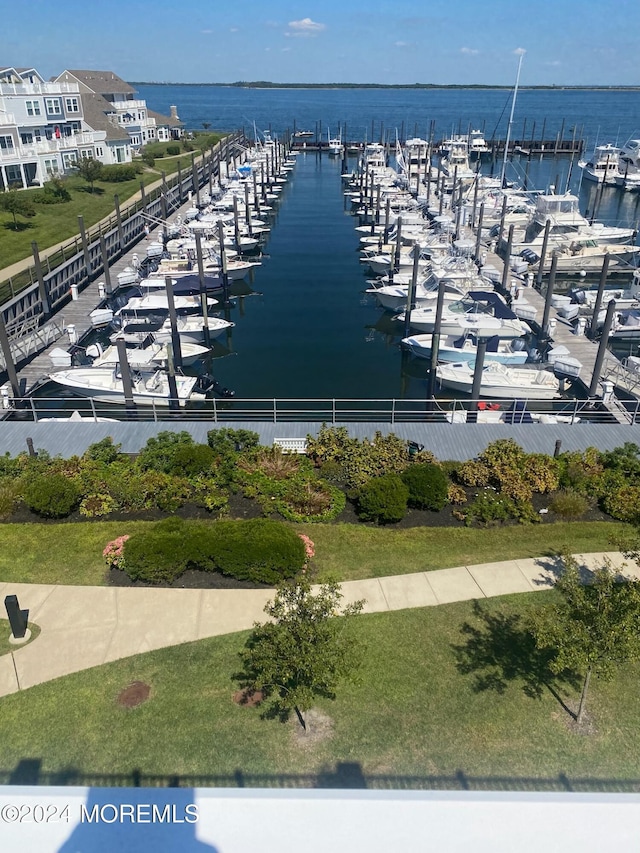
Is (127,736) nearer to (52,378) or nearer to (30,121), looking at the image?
(52,378)

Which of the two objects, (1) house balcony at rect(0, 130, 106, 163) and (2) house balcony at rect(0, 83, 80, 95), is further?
(1) house balcony at rect(0, 130, 106, 163)

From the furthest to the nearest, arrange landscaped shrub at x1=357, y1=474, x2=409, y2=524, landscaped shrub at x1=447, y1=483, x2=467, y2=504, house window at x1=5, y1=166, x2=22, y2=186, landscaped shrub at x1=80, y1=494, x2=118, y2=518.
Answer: house window at x1=5, y1=166, x2=22, y2=186 → landscaped shrub at x1=447, y1=483, x2=467, y2=504 → landscaped shrub at x1=80, y1=494, x2=118, y2=518 → landscaped shrub at x1=357, y1=474, x2=409, y2=524

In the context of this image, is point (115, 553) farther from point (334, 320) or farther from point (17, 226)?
point (17, 226)

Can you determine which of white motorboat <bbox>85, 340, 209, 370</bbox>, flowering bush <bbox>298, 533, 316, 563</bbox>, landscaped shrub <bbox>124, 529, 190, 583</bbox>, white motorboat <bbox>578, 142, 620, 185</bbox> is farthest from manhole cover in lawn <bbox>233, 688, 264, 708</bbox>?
white motorboat <bbox>578, 142, 620, 185</bbox>

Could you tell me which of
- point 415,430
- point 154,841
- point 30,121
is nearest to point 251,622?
point 154,841

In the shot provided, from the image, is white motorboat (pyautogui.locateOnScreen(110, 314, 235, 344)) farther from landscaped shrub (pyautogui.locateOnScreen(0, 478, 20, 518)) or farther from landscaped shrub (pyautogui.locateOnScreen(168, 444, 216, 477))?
landscaped shrub (pyautogui.locateOnScreen(0, 478, 20, 518))

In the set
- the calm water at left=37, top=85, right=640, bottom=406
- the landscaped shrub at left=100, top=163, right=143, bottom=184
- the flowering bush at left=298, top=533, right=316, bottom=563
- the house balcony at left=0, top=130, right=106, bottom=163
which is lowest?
the calm water at left=37, top=85, right=640, bottom=406

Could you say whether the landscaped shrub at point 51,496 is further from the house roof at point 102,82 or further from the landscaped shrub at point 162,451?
the house roof at point 102,82
